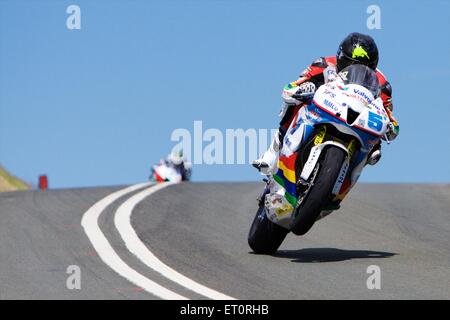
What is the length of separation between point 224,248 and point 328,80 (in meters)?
2.03

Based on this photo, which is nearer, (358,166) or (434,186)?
(358,166)

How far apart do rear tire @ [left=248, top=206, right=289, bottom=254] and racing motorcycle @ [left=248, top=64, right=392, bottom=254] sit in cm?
19

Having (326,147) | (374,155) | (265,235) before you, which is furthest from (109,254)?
(374,155)

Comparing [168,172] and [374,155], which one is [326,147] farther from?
[168,172]

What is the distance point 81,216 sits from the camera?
14.1 metres

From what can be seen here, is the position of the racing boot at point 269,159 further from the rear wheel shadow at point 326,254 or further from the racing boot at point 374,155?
the racing boot at point 374,155

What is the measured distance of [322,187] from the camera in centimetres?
1045

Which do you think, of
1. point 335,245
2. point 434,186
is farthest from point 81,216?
point 434,186

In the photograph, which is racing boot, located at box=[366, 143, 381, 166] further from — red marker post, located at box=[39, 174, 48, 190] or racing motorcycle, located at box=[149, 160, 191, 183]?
red marker post, located at box=[39, 174, 48, 190]

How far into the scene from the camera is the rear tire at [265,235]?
1157 cm

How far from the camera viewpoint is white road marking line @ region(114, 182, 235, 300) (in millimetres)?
8875

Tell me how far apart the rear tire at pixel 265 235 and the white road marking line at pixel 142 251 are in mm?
1101

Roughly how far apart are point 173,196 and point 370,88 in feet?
22.6
